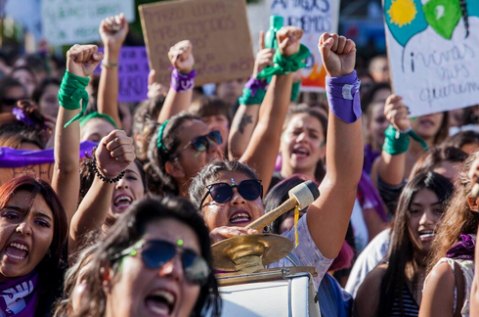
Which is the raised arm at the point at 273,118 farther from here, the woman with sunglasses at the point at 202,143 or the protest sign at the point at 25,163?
the protest sign at the point at 25,163

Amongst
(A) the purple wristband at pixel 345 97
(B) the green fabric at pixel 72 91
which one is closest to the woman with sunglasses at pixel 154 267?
(A) the purple wristband at pixel 345 97

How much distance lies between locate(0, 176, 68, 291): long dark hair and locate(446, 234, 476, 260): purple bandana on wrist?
155 centimetres

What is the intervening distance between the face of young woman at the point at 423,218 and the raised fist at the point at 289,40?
1.02m

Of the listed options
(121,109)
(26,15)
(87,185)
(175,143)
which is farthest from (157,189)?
(26,15)

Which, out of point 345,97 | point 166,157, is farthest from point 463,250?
point 166,157

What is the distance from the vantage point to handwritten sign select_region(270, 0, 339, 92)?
581 centimetres

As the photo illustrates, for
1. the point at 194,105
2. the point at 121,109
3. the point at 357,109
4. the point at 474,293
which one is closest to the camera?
the point at 474,293

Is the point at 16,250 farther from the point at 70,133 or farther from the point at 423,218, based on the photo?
the point at 423,218

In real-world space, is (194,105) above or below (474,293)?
above

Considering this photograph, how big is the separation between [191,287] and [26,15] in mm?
8762

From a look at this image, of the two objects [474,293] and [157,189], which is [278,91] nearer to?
[157,189]

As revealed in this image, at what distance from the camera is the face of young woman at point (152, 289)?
187 cm

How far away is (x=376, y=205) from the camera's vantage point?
5.25 m

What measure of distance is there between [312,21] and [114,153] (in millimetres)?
3202
